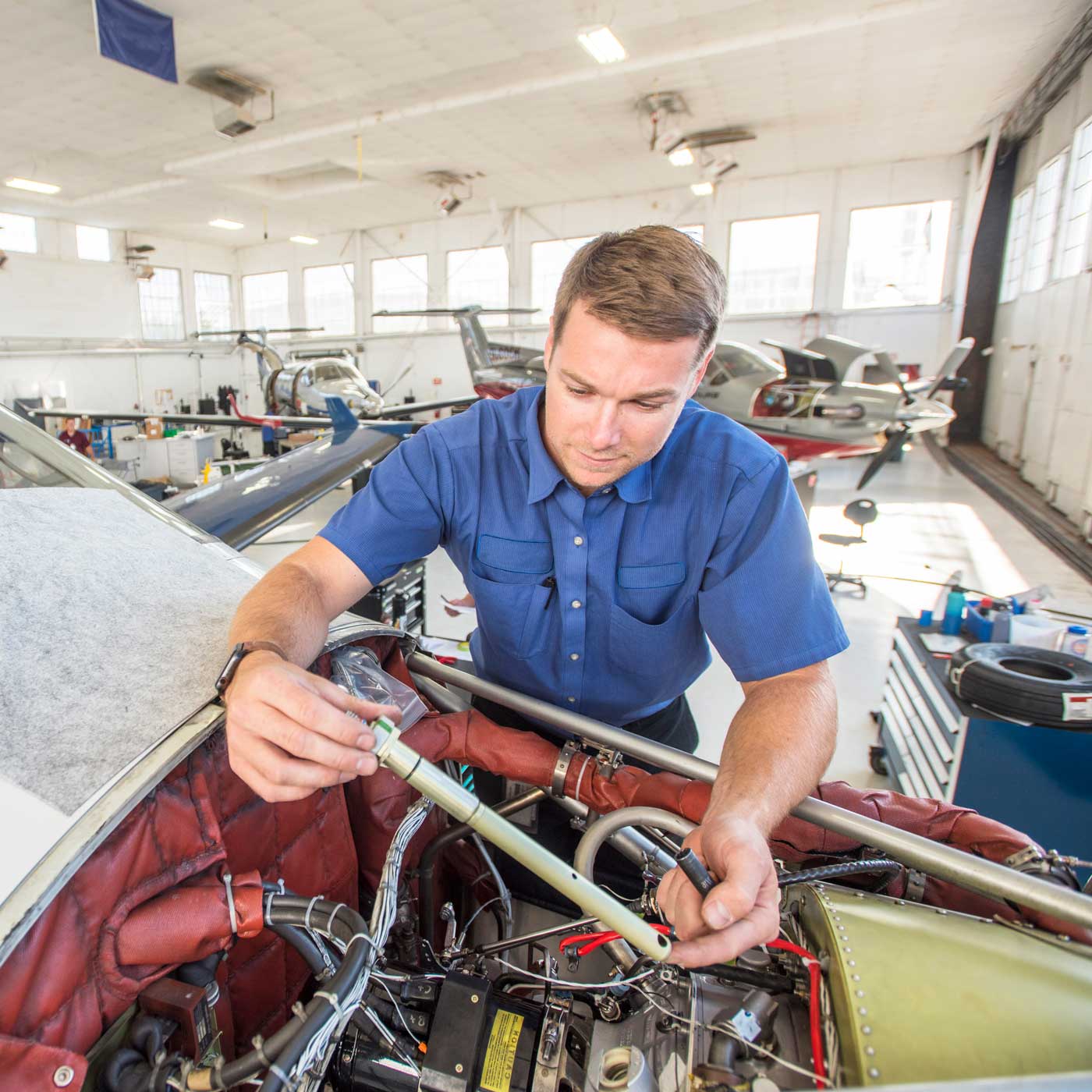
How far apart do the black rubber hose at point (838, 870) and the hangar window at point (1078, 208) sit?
31.0 feet

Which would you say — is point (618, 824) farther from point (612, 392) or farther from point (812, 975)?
point (612, 392)

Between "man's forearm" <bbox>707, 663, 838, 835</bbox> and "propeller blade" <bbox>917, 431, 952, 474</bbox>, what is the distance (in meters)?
Answer: 11.9

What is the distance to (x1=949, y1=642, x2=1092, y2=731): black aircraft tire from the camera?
2.09m

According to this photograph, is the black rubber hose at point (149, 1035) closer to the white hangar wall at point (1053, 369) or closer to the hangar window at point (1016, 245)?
the white hangar wall at point (1053, 369)

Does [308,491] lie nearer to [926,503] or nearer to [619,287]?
[619,287]

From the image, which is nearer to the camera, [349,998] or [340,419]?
[349,998]

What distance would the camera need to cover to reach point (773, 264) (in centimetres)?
1391

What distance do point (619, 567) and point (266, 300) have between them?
888 inches

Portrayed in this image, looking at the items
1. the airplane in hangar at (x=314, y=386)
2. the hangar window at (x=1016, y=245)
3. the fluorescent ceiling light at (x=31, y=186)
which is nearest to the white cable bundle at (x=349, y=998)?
the airplane in hangar at (x=314, y=386)

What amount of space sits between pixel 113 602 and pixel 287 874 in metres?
0.49

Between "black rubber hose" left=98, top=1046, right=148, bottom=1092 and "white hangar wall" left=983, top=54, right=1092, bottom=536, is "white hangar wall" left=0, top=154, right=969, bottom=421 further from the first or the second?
"black rubber hose" left=98, top=1046, right=148, bottom=1092

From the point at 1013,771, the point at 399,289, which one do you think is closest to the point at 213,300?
the point at 399,289

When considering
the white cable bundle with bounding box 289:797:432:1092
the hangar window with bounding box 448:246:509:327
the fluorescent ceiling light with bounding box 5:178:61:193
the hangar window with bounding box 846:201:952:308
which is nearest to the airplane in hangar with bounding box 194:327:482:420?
the fluorescent ceiling light with bounding box 5:178:61:193

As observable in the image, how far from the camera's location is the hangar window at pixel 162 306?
59.9 ft
